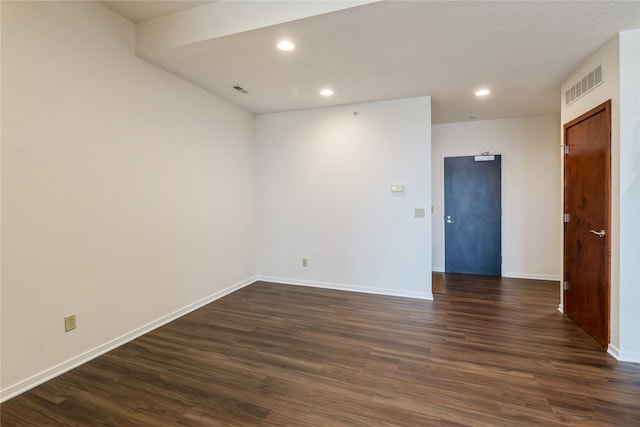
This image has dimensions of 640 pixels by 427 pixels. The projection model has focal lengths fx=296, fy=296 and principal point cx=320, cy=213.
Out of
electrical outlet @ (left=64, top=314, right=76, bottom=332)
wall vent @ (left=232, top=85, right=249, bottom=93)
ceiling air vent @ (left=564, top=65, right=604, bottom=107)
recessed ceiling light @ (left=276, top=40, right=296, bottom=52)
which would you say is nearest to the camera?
electrical outlet @ (left=64, top=314, right=76, bottom=332)

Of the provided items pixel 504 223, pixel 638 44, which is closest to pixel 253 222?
pixel 504 223

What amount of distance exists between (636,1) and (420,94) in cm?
200

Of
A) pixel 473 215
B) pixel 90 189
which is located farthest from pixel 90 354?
pixel 473 215

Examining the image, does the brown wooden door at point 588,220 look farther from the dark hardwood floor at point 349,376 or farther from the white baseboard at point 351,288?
the white baseboard at point 351,288

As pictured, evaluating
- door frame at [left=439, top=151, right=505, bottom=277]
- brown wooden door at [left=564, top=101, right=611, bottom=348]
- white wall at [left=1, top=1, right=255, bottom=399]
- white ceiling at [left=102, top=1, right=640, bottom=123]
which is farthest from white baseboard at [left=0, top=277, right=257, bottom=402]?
brown wooden door at [left=564, top=101, right=611, bottom=348]

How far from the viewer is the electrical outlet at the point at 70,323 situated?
7.54ft

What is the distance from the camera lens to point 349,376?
221 cm

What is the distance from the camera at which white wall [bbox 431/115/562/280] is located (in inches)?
A: 191

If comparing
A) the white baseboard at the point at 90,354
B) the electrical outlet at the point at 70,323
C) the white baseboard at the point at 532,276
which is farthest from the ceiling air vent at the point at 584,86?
the electrical outlet at the point at 70,323

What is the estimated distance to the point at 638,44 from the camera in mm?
2352

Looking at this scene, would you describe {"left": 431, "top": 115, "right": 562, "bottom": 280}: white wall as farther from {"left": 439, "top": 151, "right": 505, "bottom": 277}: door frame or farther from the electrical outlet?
the electrical outlet

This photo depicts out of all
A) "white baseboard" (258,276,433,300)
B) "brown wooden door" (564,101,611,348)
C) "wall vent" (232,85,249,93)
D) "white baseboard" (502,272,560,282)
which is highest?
"wall vent" (232,85,249,93)

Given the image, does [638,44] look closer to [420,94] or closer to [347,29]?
[420,94]

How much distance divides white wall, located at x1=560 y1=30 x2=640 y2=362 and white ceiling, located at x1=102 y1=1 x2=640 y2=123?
0.26m
